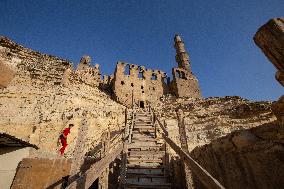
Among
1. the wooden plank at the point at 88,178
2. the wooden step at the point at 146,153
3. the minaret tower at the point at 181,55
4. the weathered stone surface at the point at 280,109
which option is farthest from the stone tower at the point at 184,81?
the wooden plank at the point at 88,178

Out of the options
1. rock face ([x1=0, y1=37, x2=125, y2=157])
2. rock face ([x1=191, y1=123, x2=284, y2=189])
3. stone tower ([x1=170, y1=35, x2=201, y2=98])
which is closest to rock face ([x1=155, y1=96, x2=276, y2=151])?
rock face ([x1=0, y1=37, x2=125, y2=157])

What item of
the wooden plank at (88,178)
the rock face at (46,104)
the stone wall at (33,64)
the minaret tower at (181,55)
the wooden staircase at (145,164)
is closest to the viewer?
the wooden plank at (88,178)

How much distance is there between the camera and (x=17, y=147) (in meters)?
6.79

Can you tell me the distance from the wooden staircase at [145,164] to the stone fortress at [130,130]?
1.6 inches

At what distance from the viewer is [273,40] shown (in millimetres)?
2711

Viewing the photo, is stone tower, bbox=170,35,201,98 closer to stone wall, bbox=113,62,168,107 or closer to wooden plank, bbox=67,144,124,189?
stone wall, bbox=113,62,168,107

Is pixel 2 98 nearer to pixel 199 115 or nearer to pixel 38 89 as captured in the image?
pixel 38 89

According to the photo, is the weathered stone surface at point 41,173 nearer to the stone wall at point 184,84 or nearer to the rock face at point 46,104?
the rock face at point 46,104

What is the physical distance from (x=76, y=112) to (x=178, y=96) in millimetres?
22058

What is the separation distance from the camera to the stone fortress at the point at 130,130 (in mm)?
4475

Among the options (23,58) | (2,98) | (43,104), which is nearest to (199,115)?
(43,104)

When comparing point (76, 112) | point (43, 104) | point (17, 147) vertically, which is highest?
point (43, 104)

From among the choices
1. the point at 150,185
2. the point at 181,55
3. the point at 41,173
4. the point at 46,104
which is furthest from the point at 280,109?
the point at 181,55

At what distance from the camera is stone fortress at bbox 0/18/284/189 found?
447 centimetres
